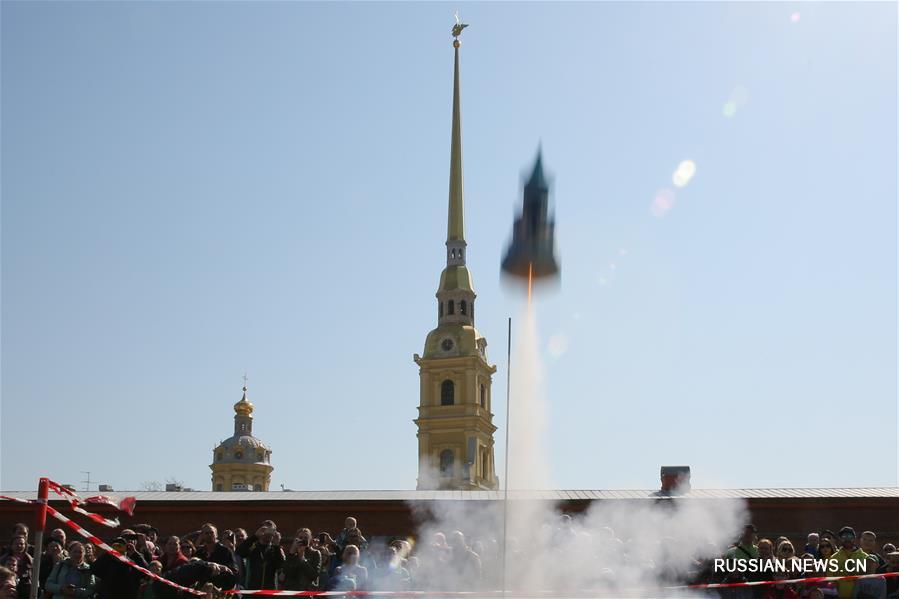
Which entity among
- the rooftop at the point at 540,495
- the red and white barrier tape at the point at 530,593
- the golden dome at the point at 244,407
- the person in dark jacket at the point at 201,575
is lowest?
the red and white barrier tape at the point at 530,593

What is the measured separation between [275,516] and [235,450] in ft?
227

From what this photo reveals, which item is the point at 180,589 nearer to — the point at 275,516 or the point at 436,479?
the point at 275,516

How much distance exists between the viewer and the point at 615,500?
2411 centimetres

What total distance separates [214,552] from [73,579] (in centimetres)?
187

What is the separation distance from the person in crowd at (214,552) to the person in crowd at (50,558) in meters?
1.91

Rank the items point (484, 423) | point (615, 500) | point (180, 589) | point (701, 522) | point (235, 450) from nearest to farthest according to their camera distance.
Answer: point (180, 589)
point (701, 522)
point (615, 500)
point (484, 423)
point (235, 450)

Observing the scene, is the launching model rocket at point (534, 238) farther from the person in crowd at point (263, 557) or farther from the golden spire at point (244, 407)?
the golden spire at point (244, 407)

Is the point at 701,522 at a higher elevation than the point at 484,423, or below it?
below

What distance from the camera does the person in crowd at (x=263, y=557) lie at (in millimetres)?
12914

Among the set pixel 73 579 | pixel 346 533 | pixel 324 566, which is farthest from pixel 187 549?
pixel 346 533

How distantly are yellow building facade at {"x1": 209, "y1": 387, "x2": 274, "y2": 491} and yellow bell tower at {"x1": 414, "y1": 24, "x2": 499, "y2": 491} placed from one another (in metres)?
25.7

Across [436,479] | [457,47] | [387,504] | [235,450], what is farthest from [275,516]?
[235,450]

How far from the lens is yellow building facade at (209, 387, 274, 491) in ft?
295

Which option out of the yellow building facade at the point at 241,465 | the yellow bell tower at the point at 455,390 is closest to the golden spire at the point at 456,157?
the yellow bell tower at the point at 455,390
